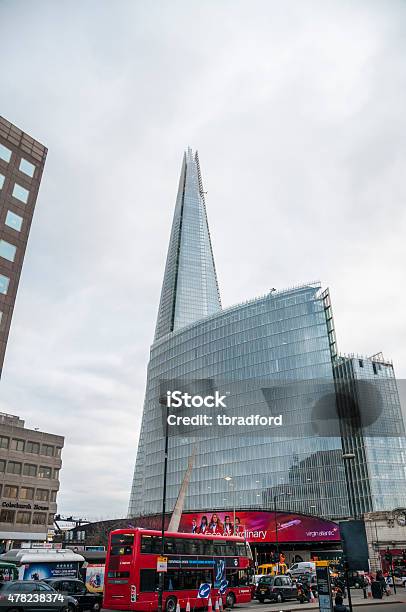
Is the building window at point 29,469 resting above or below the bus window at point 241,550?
above

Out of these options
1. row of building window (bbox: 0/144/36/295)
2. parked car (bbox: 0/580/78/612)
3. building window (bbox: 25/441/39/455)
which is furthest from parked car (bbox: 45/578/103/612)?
building window (bbox: 25/441/39/455)

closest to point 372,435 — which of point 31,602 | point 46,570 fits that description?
point 46,570

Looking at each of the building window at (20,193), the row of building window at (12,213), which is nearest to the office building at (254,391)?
A: the building window at (20,193)

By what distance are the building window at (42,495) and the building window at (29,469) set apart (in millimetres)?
2641

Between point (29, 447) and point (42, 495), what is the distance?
7.30 meters

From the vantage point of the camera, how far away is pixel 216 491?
103000 millimetres

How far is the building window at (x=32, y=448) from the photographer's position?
7424 centimetres

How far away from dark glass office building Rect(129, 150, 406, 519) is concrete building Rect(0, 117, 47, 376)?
216ft

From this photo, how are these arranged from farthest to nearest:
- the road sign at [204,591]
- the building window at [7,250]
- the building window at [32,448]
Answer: the building window at [32,448], the building window at [7,250], the road sign at [204,591]

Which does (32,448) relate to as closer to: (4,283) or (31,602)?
(4,283)

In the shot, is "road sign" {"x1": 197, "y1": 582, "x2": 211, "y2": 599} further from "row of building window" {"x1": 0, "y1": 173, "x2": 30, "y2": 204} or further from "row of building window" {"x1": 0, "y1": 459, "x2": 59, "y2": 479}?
"row of building window" {"x1": 0, "y1": 459, "x2": 59, "y2": 479}

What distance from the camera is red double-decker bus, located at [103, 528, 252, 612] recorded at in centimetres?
2634

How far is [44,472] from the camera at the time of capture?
75000mm

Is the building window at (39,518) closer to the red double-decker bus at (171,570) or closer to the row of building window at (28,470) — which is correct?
the row of building window at (28,470)
